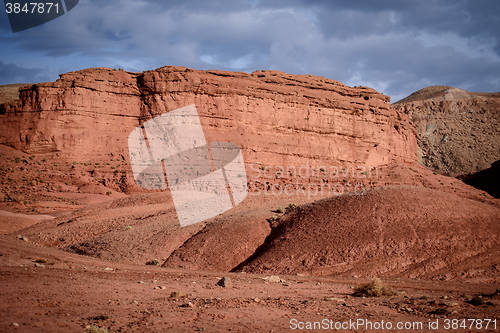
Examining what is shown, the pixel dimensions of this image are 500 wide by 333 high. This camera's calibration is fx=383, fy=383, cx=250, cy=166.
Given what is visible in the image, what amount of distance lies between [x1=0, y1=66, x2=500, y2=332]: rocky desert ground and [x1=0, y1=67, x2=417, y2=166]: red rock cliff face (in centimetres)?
14

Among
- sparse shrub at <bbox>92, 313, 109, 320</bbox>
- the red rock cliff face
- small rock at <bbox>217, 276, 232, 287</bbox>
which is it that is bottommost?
small rock at <bbox>217, 276, 232, 287</bbox>

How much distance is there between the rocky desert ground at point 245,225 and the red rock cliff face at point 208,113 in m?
0.14

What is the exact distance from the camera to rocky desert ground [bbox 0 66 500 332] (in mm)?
7176

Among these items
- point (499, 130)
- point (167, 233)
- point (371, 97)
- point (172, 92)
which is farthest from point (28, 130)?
point (499, 130)

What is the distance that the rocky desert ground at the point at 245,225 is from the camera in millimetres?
7176

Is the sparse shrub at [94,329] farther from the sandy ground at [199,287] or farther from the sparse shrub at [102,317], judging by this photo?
the sparse shrub at [102,317]

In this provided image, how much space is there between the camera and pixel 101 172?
112 ft

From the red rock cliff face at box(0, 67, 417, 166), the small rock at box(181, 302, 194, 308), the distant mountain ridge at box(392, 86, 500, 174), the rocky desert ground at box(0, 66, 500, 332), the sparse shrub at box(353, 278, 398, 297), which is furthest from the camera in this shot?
the distant mountain ridge at box(392, 86, 500, 174)

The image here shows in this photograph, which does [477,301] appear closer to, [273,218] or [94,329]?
[94,329]

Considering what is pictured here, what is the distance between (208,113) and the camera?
37.0 metres

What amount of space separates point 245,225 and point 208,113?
75.5 feet

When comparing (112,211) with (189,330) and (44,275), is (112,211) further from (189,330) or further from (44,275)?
(189,330)

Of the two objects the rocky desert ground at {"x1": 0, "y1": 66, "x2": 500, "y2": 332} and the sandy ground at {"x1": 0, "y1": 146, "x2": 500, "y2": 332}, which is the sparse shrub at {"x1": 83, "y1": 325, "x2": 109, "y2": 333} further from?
the sandy ground at {"x1": 0, "y1": 146, "x2": 500, "y2": 332}

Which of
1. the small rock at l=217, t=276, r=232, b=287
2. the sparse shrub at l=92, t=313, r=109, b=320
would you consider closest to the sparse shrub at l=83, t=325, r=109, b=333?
the sparse shrub at l=92, t=313, r=109, b=320
